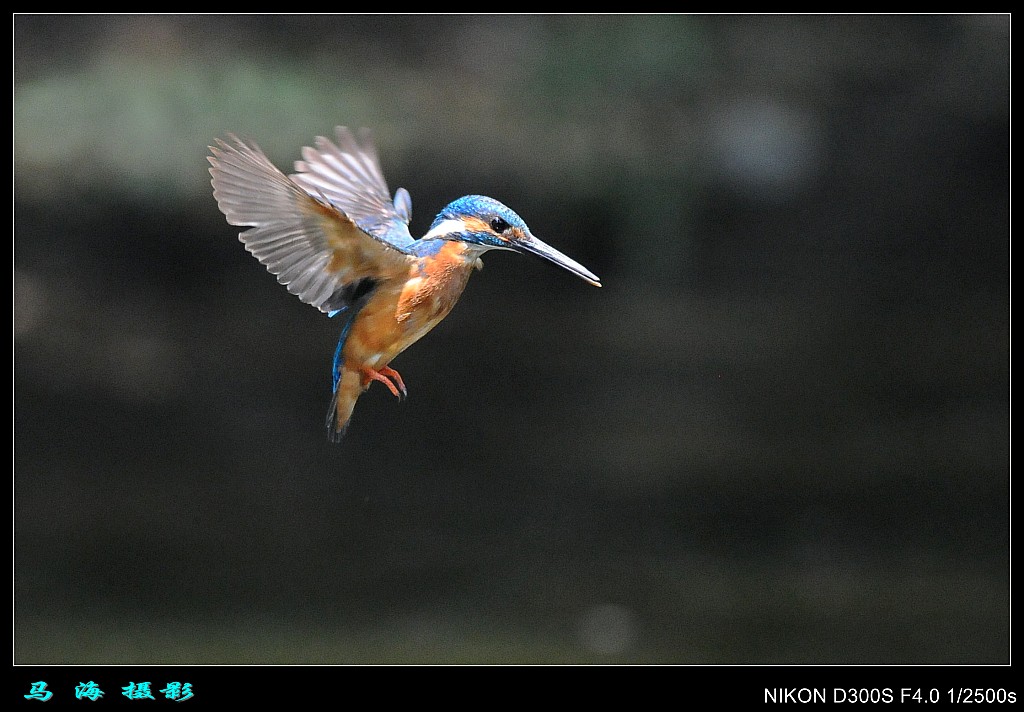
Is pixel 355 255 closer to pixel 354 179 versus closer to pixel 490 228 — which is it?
pixel 490 228

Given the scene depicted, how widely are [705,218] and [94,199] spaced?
8.60ft

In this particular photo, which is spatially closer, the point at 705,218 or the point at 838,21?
the point at 838,21

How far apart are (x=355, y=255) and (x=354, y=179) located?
0.27 m

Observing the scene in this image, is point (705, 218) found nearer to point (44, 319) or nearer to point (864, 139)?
point (864, 139)

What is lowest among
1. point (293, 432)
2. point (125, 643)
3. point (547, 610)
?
point (125, 643)

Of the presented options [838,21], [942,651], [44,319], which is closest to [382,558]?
[44,319]

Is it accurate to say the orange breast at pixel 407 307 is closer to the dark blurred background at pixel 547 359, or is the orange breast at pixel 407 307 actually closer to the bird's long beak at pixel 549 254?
the bird's long beak at pixel 549 254

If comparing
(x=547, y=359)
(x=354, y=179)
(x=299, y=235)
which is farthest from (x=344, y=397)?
(x=547, y=359)

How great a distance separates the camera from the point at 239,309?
5375 mm

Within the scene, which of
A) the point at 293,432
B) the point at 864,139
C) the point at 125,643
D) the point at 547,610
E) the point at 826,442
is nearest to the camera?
the point at 125,643

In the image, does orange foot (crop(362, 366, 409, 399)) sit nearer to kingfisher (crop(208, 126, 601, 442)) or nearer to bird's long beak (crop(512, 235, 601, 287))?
kingfisher (crop(208, 126, 601, 442))

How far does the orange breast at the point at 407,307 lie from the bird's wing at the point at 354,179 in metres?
0.20

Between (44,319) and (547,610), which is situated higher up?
(44,319)

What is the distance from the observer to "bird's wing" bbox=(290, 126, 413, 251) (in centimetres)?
135
